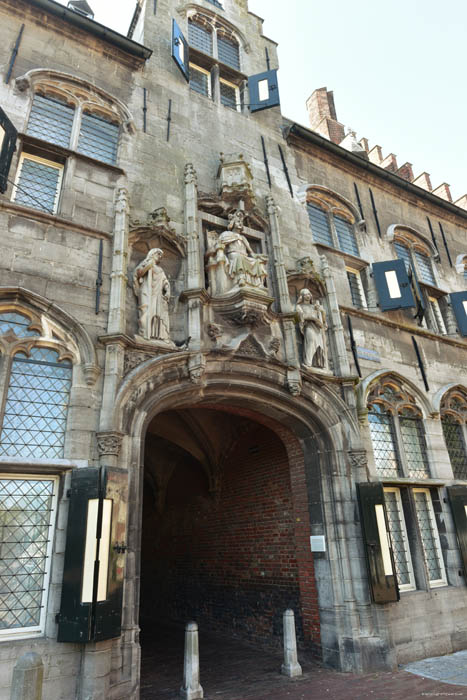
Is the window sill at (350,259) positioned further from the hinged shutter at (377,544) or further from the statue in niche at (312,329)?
the hinged shutter at (377,544)

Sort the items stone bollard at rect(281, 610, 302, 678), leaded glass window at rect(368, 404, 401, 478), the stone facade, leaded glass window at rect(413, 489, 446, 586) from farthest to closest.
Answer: leaded glass window at rect(368, 404, 401, 478)
leaded glass window at rect(413, 489, 446, 586)
stone bollard at rect(281, 610, 302, 678)
the stone facade

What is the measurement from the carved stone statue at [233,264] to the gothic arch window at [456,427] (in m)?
5.42

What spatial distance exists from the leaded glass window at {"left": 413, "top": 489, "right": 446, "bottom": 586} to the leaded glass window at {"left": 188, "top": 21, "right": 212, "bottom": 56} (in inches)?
481

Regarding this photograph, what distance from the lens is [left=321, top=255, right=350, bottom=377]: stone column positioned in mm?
8656

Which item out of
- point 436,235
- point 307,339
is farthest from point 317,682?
point 436,235

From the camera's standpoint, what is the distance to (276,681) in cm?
651

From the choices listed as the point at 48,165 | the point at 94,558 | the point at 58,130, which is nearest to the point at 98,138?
the point at 58,130

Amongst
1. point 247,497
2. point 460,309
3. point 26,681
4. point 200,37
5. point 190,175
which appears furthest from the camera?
point 200,37

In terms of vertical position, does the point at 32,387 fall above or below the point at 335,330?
below

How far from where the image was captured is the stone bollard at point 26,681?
3143 mm

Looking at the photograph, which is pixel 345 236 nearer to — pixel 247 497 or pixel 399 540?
pixel 247 497

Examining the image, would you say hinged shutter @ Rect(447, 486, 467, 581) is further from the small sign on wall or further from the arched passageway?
the arched passageway

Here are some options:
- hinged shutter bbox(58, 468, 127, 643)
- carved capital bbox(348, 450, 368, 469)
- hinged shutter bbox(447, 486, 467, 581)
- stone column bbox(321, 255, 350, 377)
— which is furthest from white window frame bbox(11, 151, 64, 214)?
hinged shutter bbox(447, 486, 467, 581)

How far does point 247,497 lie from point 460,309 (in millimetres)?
7582
